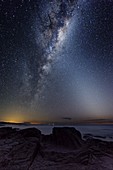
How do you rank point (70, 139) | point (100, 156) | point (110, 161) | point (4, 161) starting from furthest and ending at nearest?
point (70, 139) < point (100, 156) < point (110, 161) < point (4, 161)

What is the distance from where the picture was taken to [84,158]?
1345 centimetres

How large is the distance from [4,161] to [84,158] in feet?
19.7

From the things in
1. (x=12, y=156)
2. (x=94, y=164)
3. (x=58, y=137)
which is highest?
(x=58, y=137)

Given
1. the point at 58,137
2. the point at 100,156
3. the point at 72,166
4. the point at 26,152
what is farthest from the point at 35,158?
the point at 58,137

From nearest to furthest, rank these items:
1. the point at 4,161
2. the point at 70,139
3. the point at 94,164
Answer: the point at 4,161, the point at 94,164, the point at 70,139

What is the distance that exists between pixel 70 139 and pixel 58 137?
5.89 ft

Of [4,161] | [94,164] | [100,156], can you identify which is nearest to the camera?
[4,161]

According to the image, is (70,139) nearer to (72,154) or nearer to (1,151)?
(72,154)

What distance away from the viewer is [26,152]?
14.1 metres

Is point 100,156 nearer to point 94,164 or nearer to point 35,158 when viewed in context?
point 94,164

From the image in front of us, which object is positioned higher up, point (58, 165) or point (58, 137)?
point (58, 137)

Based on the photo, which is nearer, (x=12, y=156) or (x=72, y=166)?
(x=72, y=166)

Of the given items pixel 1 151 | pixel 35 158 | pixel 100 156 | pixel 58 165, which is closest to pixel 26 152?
pixel 35 158

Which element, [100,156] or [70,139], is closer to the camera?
[100,156]
